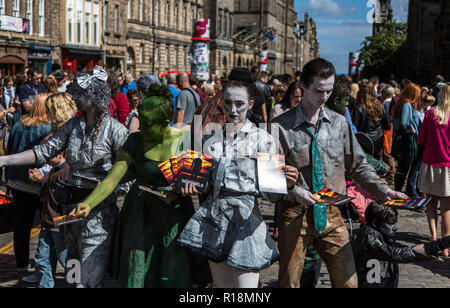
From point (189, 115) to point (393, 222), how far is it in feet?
18.5

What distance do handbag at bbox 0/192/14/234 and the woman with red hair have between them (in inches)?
241

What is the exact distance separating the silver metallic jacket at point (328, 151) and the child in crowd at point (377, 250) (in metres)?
0.49

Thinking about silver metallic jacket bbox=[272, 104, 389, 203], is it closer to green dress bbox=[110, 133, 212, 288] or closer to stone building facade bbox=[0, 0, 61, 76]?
green dress bbox=[110, 133, 212, 288]

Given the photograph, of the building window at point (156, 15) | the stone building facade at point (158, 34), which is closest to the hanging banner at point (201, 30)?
the stone building facade at point (158, 34)

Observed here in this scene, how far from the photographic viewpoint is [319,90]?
409cm

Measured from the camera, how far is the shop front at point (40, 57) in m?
32.1

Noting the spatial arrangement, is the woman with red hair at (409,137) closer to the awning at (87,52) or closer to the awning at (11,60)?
the awning at (11,60)

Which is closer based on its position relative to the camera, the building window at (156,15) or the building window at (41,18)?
the building window at (41,18)

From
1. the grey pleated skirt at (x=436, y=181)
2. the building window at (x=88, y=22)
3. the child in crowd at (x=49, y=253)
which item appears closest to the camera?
the child in crowd at (x=49, y=253)

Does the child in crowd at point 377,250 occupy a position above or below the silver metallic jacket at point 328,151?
below

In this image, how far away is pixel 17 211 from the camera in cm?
611

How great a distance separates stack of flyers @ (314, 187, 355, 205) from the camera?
3.86 metres

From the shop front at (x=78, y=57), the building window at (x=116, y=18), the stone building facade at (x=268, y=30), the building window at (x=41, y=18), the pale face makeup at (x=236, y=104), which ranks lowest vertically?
the pale face makeup at (x=236, y=104)
